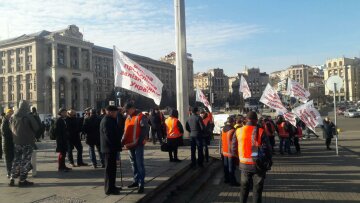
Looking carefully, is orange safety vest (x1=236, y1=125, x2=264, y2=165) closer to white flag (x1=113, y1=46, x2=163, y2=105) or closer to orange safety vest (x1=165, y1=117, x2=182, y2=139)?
white flag (x1=113, y1=46, x2=163, y2=105)

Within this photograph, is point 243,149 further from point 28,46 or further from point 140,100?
point 28,46

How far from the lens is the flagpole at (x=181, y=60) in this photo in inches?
692

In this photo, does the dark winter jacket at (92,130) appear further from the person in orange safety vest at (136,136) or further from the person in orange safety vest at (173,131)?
the person in orange safety vest at (136,136)

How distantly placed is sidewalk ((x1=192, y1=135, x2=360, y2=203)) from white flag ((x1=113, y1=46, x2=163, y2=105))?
9.87 feet

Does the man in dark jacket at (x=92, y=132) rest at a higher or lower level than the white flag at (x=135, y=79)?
lower

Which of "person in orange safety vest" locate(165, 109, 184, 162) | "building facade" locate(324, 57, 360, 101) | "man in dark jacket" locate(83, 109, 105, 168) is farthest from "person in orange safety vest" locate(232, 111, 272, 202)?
"building facade" locate(324, 57, 360, 101)

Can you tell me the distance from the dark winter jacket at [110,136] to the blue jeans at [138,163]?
0.50m

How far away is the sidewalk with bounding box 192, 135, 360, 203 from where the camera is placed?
8125 mm

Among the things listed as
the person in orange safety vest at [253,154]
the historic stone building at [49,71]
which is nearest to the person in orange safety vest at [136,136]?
the person in orange safety vest at [253,154]

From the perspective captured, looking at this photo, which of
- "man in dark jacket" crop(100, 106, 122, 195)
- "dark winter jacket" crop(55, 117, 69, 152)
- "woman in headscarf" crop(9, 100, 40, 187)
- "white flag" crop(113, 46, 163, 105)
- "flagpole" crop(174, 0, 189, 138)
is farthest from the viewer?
"flagpole" crop(174, 0, 189, 138)

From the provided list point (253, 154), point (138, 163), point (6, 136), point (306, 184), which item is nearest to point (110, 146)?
point (138, 163)

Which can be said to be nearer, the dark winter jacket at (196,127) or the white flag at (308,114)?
the dark winter jacket at (196,127)

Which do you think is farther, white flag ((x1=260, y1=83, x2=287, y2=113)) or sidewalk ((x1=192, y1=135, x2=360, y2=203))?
white flag ((x1=260, y1=83, x2=287, y2=113))

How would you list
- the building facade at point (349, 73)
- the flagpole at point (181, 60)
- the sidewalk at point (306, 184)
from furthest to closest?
the building facade at point (349, 73), the flagpole at point (181, 60), the sidewalk at point (306, 184)
